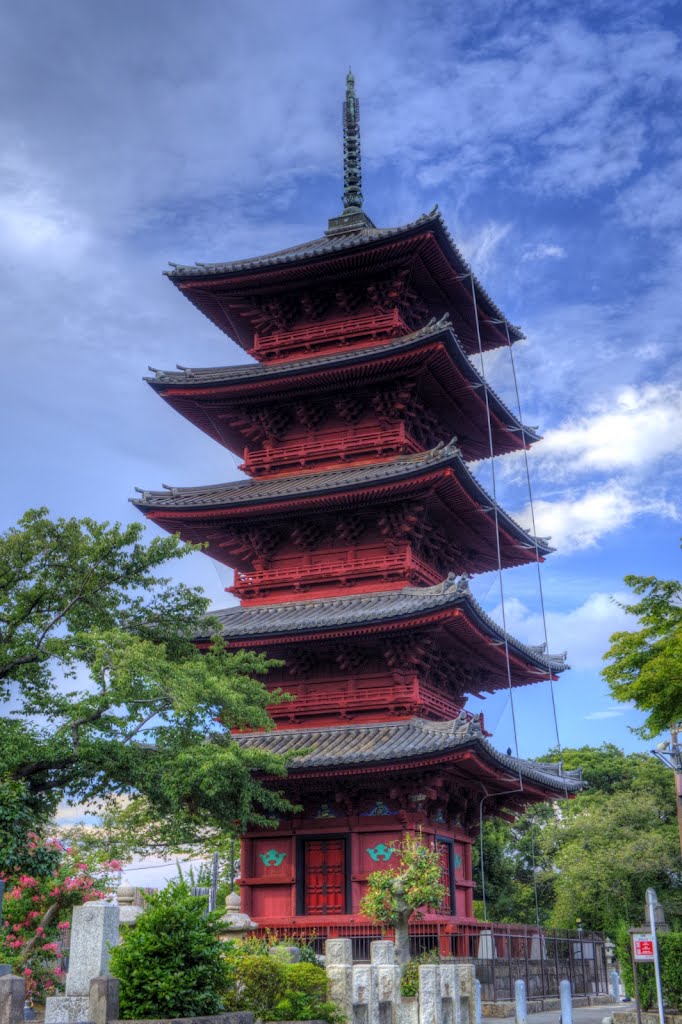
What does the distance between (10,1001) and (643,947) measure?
14.3 m

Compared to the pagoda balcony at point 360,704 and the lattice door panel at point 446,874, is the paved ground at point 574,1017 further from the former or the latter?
the pagoda balcony at point 360,704

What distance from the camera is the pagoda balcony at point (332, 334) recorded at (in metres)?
33.3

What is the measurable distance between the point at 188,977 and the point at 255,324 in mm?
25705

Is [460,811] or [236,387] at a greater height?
[236,387]

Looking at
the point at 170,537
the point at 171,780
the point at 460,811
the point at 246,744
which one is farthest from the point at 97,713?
the point at 460,811

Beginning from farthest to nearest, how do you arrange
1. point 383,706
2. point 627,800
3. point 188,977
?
point 627,800
point 383,706
point 188,977

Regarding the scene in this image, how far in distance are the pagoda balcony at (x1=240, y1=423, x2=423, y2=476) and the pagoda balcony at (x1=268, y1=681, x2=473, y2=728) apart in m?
7.23

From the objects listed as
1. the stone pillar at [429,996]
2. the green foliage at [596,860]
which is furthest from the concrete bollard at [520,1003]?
the green foliage at [596,860]

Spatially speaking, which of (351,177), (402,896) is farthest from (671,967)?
(351,177)

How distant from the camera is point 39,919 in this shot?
24578 mm

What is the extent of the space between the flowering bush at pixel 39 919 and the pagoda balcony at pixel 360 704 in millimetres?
6969

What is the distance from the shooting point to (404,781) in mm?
26375

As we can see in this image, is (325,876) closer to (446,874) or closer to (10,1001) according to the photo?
(446,874)

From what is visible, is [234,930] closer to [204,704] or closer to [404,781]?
[204,704]
